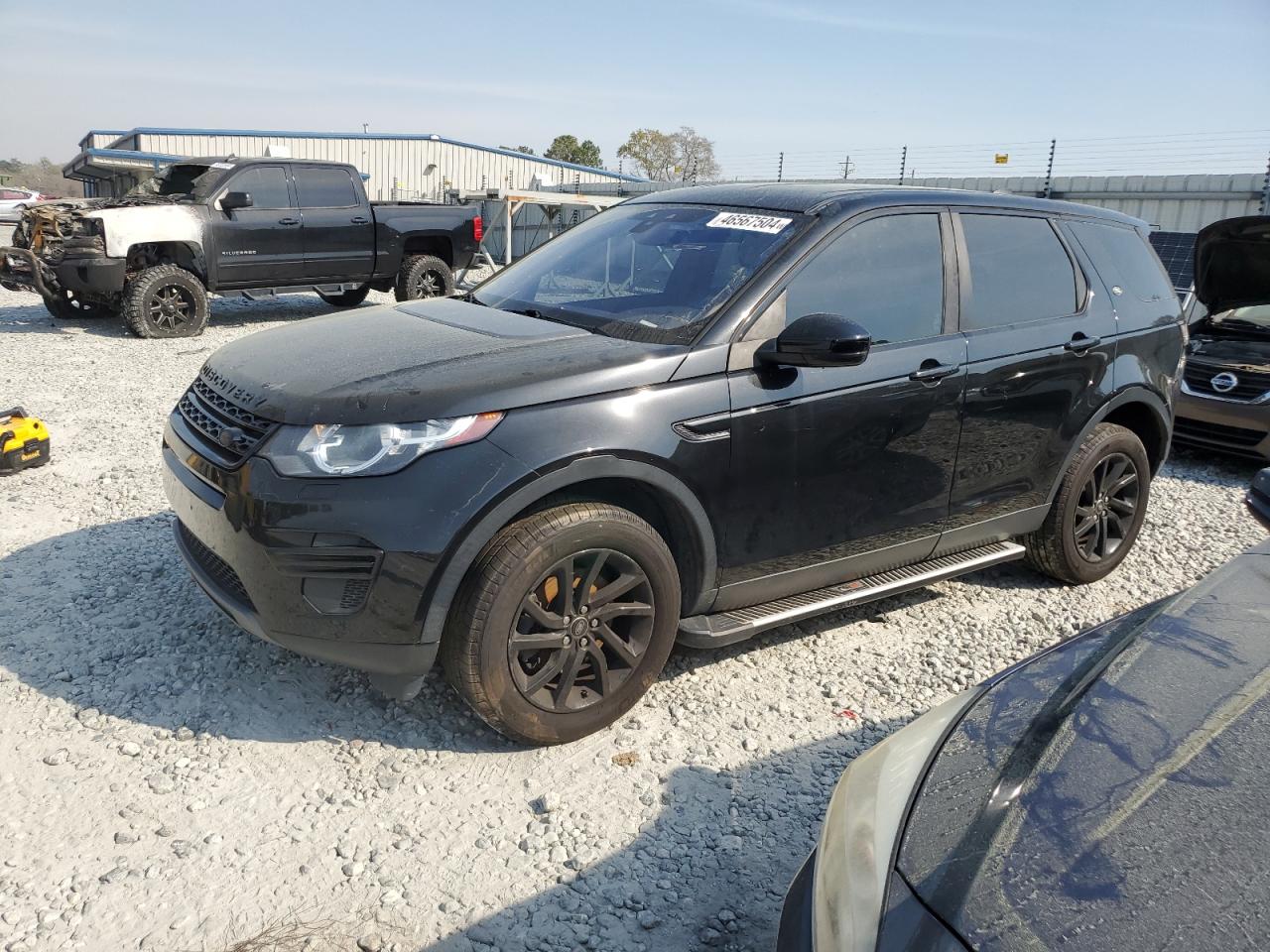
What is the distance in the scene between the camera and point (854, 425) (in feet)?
11.4

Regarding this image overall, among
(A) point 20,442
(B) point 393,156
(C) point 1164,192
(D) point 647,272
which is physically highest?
(B) point 393,156

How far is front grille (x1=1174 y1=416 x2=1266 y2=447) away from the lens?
7199 mm

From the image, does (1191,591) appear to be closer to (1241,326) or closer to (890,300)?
(890,300)

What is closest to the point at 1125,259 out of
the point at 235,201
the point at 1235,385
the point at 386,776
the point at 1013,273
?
the point at 1013,273

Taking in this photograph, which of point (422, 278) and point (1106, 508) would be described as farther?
point (422, 278)

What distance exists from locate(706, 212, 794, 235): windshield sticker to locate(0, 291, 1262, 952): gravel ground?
1664 millimetres

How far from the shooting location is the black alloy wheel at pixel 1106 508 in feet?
15.1

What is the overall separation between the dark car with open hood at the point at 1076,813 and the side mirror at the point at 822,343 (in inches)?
51.1

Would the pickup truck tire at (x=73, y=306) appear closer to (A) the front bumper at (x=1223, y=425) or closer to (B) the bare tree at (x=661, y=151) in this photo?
(A) the front bumper at (x=1223, y=425)

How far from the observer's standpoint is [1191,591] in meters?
2.31

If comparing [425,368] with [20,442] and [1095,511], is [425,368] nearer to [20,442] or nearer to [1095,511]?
[1095,511]

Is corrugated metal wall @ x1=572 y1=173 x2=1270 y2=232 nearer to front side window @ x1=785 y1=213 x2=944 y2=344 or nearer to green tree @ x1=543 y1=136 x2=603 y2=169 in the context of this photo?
front side window @ x1=785 y1=213 x2=944 y2=344

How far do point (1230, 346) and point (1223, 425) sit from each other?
0.79 m

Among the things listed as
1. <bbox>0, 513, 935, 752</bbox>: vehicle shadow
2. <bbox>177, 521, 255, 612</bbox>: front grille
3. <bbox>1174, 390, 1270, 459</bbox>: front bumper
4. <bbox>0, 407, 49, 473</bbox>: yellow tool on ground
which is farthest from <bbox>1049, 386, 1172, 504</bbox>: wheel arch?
<bbox>0, 407, 49, 473</bbox>: yellow tool on ground
